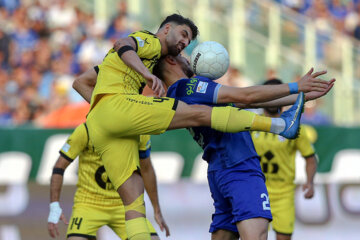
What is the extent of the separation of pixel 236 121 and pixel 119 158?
3.55ft

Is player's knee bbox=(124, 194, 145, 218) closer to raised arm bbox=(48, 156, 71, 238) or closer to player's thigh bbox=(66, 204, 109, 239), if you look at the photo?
player's thigh bbox=(66, 204, 109, 239)

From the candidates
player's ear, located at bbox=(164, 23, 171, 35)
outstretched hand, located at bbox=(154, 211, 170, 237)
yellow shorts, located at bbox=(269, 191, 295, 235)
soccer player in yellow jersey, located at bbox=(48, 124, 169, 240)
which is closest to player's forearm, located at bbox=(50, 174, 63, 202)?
soccer player in yellow jersey, located at bbox=(48, 124, 169, 240)

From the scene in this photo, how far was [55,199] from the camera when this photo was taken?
664cm

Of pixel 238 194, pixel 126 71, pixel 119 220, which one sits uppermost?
pixel 126 71

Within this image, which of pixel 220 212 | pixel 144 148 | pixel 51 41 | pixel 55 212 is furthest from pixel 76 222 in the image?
pixel 51 41

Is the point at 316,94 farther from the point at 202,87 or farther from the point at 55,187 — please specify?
the point at 55,187

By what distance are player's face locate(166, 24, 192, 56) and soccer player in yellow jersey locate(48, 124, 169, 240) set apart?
3.32 ft

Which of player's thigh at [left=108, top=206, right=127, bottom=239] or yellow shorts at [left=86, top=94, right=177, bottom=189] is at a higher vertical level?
yellow shorts at [left=86, top=94, right=177, bottom=189]

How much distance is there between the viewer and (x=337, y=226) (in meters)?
9.82

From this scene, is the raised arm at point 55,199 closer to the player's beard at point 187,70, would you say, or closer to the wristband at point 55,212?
the wristband at point 55,212

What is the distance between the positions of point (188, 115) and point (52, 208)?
2.01 m

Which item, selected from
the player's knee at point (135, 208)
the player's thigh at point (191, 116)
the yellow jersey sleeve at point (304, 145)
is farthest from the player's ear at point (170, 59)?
the yellow jersey sleeve at point (304, 145)

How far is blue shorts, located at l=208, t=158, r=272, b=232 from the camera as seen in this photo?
5469mm

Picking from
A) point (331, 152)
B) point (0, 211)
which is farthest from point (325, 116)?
point (0, 211)
